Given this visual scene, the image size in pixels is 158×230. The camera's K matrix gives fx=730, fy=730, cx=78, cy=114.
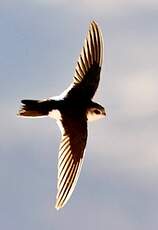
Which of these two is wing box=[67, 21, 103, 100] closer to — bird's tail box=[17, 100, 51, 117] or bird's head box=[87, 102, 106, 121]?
bird's head box=[87, 102, 106, 121]

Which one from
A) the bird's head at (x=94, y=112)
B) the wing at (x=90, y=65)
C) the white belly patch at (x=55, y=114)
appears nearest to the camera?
the white belly patch at (x=55, y=114)

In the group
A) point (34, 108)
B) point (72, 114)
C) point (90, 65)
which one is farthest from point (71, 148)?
point (90, 65)

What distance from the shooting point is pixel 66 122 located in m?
3.12

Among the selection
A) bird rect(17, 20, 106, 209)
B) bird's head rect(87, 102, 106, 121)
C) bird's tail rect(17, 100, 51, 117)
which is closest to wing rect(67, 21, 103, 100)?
bird rect(17, 20, 106, 209)

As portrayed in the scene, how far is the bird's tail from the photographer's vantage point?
9.83 feet

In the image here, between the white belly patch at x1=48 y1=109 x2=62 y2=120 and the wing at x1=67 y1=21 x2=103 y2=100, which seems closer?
the white belly patch at x1=48 y1=109 x2=62 y2=120

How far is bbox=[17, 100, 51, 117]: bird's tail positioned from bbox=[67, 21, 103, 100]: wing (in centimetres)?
25

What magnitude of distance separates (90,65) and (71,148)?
1.82ft

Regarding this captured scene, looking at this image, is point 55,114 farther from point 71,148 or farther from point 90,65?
point 90,65

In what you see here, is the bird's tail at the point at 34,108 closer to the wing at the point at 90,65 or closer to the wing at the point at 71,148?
the wing at the point at 71,148

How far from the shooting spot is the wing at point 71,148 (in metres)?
3.05

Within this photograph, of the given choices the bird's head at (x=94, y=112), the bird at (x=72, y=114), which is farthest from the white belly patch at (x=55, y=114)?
the bird's head at (x=94, y=112)

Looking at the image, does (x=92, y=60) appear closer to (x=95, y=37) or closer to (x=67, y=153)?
(x=95, y=37)

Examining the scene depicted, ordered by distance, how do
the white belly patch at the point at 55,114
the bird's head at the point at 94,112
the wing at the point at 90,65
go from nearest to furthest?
the white belly patch at the point at 55,114
the bird's head at the point at 94,112
the wing at the point at 90,65
